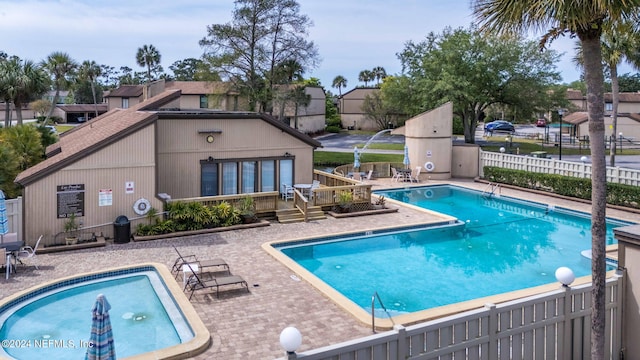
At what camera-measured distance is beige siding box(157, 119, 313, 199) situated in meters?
21.1

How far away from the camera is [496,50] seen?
4466 centimetres

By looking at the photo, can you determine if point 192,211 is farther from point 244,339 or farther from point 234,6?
point 234,6

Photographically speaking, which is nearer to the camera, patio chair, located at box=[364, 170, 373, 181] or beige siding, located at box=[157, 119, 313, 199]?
beige siding, located at box=[157, 119, 313, 199]

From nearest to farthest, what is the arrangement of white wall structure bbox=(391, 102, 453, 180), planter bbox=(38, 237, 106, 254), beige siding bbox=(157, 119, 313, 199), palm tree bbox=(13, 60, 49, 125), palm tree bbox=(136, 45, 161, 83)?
planter bbox=(38, 237, 106, 254), beige siding bbox=(157, 119, 313, 199), white wall structure bbox=(391, 102, 453, 180), palm tree bbox=(13, 60, 49, 125), palm tree bbox=(136, 45, 161, 83)

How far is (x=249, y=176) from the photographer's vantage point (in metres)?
23.0

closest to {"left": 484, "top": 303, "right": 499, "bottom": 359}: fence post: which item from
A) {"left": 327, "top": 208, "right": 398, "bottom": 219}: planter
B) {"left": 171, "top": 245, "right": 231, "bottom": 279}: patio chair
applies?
{"left": 171, "top": 245, "right": 231, "bottom": 279}: patio chair

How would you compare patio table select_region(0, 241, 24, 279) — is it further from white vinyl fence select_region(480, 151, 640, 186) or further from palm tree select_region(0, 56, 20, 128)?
white vinyl fence select_region(480, 151, 640, 186)

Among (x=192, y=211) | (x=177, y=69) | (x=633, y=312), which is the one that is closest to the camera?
(x=633, y=312)

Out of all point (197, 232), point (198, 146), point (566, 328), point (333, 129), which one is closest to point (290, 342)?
point (566, 328)

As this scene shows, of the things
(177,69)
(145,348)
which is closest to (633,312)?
(145,348)

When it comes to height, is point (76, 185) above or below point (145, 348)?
above

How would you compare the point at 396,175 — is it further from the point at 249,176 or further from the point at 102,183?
the point at 102,183

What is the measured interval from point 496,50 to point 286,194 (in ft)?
95.4

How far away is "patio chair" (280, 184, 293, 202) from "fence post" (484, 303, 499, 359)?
1667 cm
